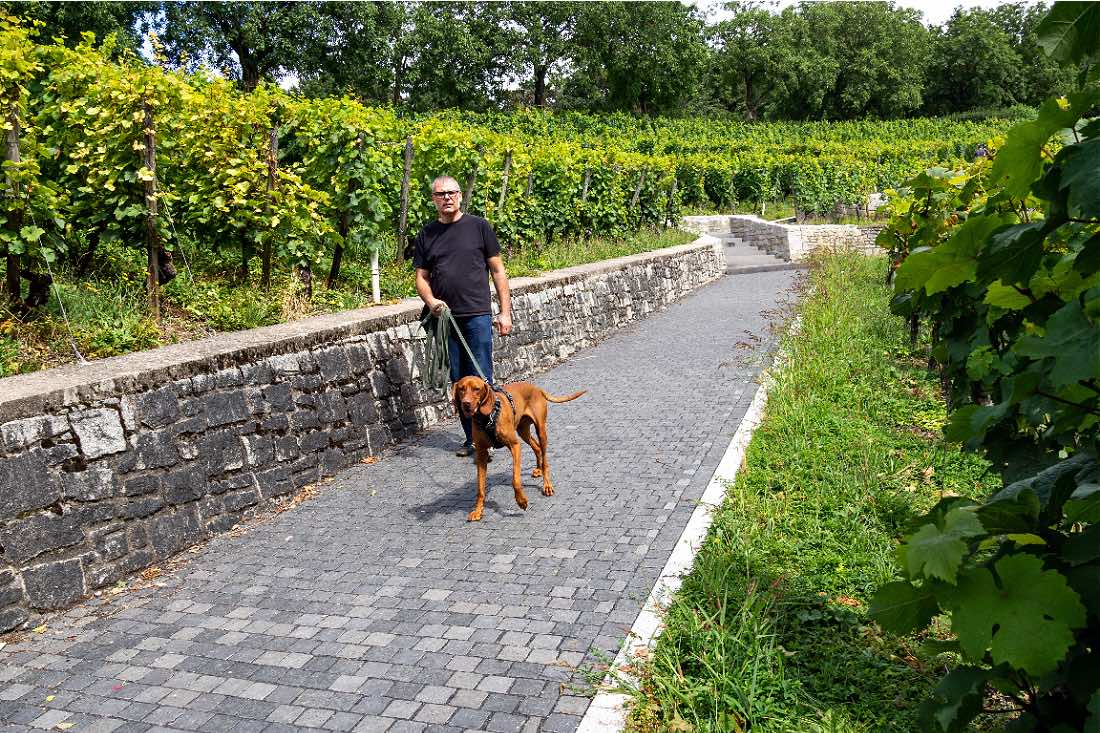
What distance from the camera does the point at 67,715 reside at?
12.3 ft

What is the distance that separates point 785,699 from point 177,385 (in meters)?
4.26

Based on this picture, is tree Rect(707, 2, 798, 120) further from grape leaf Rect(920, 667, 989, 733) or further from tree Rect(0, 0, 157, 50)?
grape leaf Rect(920, 667, 989, 733)

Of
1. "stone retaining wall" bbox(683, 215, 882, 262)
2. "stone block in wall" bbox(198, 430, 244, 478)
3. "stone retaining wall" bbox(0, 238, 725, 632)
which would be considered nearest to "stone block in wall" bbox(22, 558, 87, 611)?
"stone retaining wall" bbox(0, 238, 725, 632)

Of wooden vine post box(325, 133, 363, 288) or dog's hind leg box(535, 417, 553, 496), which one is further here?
wooden vine post box(325, 133, 363, 288)

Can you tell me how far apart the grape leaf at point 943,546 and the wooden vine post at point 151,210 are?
666cm

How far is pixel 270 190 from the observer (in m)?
8.35

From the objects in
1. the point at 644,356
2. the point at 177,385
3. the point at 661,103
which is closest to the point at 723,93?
the point at 661,103

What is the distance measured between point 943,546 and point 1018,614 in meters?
0.19

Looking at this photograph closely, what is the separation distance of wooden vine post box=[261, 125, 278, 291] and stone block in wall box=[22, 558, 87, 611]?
4196mm

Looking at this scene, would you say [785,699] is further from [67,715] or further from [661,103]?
[661,103]

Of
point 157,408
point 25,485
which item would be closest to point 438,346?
point 157,408

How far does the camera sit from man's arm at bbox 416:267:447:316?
7047 millimetres

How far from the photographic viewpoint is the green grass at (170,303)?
616 cm

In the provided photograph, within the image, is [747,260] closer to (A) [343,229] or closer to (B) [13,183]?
(A) [343,229]
